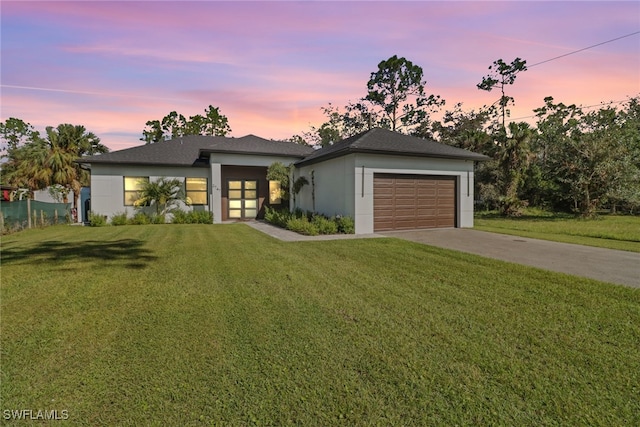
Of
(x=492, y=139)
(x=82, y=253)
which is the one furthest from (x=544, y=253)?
(x=492, y=139)

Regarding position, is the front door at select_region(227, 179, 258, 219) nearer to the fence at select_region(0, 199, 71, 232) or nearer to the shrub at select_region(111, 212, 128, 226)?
the shrub at select_region(111, 212, 128, 226)

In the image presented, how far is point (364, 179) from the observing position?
37.6 ft

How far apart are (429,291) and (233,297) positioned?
2759mm

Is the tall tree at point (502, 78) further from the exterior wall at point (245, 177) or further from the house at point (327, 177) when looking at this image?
the exterior wall at point (245, 177)

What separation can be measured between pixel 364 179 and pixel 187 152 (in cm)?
1186

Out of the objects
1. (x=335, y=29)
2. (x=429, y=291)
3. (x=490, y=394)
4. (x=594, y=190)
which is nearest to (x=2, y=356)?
(x=490, y=394)

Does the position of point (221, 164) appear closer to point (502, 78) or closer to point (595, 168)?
point (595, 168)

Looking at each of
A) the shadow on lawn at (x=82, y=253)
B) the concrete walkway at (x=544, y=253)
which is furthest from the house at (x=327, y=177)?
the shadow on lawn at (x=82, y=253)

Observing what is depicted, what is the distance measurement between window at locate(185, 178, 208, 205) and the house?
0.17 ft

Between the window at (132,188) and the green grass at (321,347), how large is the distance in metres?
11.9

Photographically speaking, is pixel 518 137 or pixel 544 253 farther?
pixel 518 137

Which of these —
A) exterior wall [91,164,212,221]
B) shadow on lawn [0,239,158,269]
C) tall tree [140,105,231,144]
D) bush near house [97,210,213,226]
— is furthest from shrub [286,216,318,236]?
tall tree [140,105,231,144]

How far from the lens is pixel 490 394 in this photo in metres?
2.27

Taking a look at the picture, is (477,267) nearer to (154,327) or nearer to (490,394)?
(490,394)
